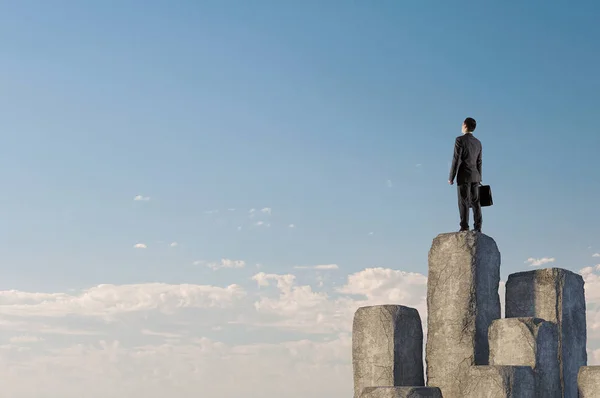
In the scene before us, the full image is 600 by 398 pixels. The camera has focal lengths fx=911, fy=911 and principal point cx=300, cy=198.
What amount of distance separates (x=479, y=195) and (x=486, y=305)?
176 centimetres

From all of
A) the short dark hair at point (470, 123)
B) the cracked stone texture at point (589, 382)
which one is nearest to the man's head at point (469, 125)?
the short dark hair at point (470, 123)

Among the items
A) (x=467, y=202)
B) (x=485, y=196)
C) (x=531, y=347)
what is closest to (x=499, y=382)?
(x=531, y=347)

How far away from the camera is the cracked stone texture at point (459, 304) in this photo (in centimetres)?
1205

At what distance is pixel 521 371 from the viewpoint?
11.0m

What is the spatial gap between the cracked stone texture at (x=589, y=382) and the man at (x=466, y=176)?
2.63 metres

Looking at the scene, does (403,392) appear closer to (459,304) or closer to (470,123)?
(459,304)

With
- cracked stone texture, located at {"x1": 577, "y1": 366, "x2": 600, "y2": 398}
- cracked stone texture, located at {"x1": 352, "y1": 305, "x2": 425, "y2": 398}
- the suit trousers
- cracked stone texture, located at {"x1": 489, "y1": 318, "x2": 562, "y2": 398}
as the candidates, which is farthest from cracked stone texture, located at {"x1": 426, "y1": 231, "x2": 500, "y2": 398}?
cracked stone texture, located at {"x1": 577, "y1": 366, "x2": 600, "y2": 398}

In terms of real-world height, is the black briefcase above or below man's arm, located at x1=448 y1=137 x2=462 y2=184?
below

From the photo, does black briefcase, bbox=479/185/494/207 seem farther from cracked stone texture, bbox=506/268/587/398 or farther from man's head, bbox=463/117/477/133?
cracked stone texture, bbox=506/268/587/398

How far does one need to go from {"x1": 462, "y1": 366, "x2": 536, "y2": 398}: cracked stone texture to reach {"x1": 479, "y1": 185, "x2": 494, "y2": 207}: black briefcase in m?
2.82

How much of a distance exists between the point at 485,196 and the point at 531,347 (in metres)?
2.64

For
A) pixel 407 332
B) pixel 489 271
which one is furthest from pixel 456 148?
pixel 407 332

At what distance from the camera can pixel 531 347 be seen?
37.3 ft

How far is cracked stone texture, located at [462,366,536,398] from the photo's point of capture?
10891 millimetres
